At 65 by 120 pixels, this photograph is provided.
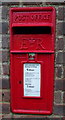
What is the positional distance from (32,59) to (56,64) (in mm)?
Answer: 175

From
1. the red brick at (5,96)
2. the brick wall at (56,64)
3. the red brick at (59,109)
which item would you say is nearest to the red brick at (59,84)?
the brick wall at (56,64)

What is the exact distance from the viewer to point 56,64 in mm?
1297

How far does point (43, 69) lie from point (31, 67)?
0.08 m

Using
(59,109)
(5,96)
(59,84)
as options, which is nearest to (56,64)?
(59,84)

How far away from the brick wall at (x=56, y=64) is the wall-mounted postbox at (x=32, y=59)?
53mm

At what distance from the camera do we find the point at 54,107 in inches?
52.7

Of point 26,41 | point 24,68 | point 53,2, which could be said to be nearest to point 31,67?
point 24,68

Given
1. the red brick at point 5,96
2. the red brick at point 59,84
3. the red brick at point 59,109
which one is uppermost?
the red brick at point 59,84

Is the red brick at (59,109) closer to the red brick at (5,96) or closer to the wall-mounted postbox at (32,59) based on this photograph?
the wall-mounted postbox at (32,59)

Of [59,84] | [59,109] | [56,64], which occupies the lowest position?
[59,109]

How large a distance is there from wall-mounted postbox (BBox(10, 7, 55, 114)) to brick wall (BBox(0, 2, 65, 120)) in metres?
0.05

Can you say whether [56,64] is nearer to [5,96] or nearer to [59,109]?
[59,109]

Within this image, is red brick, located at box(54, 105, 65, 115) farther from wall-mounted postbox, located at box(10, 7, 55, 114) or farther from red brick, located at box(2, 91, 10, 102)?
red brick, located at box(2, 91, 10, 102)

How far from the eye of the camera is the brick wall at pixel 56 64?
1.26m
